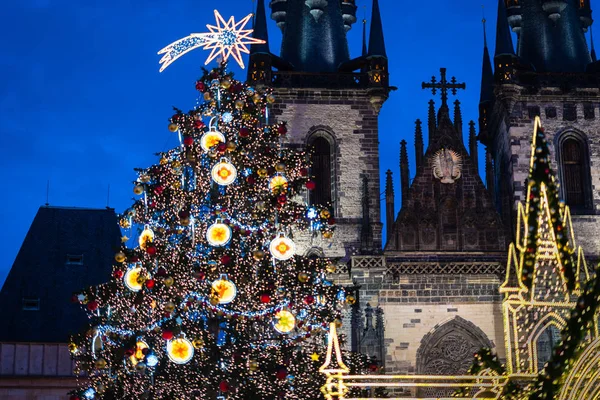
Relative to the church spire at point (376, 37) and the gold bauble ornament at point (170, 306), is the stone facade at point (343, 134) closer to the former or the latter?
the church spire at point (376, 37)

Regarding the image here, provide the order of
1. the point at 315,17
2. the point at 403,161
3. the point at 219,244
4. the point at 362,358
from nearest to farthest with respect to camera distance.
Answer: the point at 219,244, the point at 362,358, the point at 403,161, the point at 315,17

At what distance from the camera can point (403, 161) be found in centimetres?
2903

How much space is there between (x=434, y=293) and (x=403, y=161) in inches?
163

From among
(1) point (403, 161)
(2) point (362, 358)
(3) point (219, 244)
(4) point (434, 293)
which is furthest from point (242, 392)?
(1) point (403, 161)

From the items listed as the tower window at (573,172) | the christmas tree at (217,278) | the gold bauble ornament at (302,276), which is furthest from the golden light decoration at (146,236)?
the tower window at (573,172)

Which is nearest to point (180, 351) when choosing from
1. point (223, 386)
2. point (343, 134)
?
point (223, 386)

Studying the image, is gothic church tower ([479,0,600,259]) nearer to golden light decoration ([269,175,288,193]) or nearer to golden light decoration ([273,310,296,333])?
golden light decoration ([269,175,288,193])

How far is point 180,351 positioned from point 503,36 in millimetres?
18143

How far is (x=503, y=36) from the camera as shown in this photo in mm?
30047

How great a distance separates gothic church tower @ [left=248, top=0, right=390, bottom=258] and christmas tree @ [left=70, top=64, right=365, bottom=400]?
9.48 m

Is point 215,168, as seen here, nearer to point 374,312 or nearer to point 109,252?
point 374,312

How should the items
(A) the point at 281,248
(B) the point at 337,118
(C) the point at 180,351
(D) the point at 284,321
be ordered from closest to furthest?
(C) the point at 180,351
(A) the point at 281,248
(D) the point at 284,321
(B) the point at 337,118

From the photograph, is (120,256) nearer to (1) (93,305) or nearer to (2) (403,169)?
(1) (93,305)

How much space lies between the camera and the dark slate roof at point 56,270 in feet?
95.1
